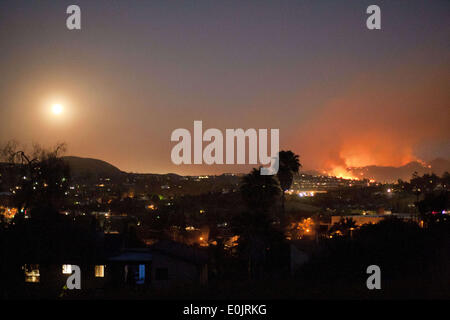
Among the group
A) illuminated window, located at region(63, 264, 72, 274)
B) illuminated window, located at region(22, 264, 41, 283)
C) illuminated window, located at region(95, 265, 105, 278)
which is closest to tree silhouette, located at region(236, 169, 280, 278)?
illuminated window, located at region(95, 265, 105, 278)

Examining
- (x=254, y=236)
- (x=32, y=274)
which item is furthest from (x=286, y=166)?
(x=32, y=274)

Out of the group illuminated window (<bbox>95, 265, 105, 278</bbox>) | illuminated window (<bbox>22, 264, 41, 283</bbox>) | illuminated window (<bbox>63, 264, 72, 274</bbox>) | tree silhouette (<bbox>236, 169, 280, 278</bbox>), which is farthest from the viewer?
tree silhouette (<bbox>236, 169, 280, 278</bbox>)

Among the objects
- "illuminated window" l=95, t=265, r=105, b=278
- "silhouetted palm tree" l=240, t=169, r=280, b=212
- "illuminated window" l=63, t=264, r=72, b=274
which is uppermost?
"silhouetted palm tree" l=240, t=169, r=280, b=212

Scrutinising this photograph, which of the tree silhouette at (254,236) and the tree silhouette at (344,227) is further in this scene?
the tree silhouette at (344,227)

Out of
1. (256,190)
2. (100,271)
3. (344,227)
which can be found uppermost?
(256,190)

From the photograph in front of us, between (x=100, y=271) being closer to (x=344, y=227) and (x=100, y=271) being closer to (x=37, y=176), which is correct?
(x=37, y=176)

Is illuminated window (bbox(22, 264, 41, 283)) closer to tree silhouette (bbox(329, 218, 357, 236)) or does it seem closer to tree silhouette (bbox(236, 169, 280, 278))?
tree silhouette (bbox(236, 169, 280, 278))

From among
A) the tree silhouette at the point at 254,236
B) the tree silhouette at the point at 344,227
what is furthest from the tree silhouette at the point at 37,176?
the tree silhouette at the point at 344,227

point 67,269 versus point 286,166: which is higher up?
point 286,166

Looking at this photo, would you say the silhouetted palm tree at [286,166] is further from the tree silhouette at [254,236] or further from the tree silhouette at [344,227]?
the tree silhouette at [254,236]

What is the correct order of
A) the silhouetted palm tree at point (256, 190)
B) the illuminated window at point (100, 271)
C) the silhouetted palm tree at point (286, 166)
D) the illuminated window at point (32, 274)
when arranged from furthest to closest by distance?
1. the silhouetted palm tree at point (286, 166)
2. the silhouetted palm tree at point (256, 190)
3. the illuminated window at point (100, 271)
4. the illuminated window at point (32, 274)
